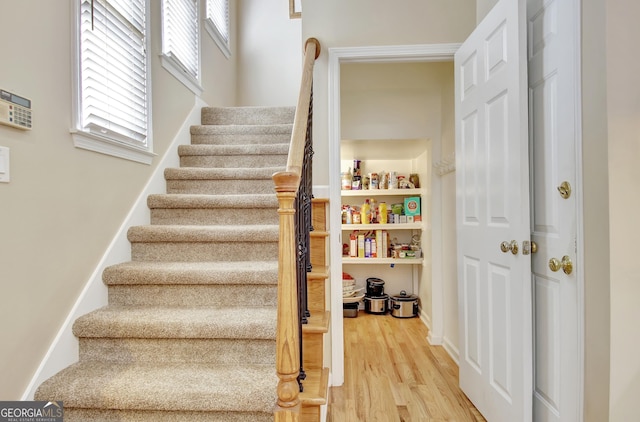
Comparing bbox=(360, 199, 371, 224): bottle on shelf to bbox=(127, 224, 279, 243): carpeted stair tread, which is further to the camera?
bbox=(360, 199, 371, 224): bottle on shelf

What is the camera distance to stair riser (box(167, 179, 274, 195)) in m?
2.77

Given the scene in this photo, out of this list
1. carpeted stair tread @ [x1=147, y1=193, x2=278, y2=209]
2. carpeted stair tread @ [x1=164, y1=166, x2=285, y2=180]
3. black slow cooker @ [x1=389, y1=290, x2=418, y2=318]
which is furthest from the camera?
black slow cooker @ [x1=389, y1=290, x2=418, y2=318]

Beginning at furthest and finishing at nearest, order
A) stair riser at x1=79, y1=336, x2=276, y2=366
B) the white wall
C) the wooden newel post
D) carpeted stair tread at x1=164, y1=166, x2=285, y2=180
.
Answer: the white wall
carpeted stair tread at x1=164, y1=166, x2=285, y2=180
stair riser at x1=79, y1=336, x2=276, y2=366
the wooden newel post

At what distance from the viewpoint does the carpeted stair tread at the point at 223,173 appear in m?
2.77

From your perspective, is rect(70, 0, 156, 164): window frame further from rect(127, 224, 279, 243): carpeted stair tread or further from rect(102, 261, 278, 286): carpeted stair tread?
rect(102, 261, 278, 286): carpeted stair tread

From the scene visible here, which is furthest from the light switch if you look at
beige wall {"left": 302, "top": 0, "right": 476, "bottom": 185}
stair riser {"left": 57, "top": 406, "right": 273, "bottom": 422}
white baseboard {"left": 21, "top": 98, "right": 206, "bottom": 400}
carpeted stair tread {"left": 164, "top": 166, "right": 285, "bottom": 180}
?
beige wall {"left": 302, "top": 0, "right": 476, "bottom": 185}

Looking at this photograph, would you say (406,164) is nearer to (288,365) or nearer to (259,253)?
(259,253)

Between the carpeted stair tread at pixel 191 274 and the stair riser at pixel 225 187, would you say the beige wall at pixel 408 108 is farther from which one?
the carpeted stair tread at pixel 191 274

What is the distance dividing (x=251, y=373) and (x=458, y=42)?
233 centimetres

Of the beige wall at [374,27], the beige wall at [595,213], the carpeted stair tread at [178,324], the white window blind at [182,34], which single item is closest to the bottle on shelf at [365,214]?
the beige wall at [374,27]

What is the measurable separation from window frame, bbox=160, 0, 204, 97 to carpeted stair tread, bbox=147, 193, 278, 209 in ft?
3.49

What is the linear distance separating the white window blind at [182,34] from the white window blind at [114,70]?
14.6 inches

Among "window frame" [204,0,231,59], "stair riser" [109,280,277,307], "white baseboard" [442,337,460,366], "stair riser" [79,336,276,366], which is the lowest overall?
"white baseboard" [442,337,460,366]

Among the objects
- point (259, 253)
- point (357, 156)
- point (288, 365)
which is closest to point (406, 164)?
point (357, 156)
